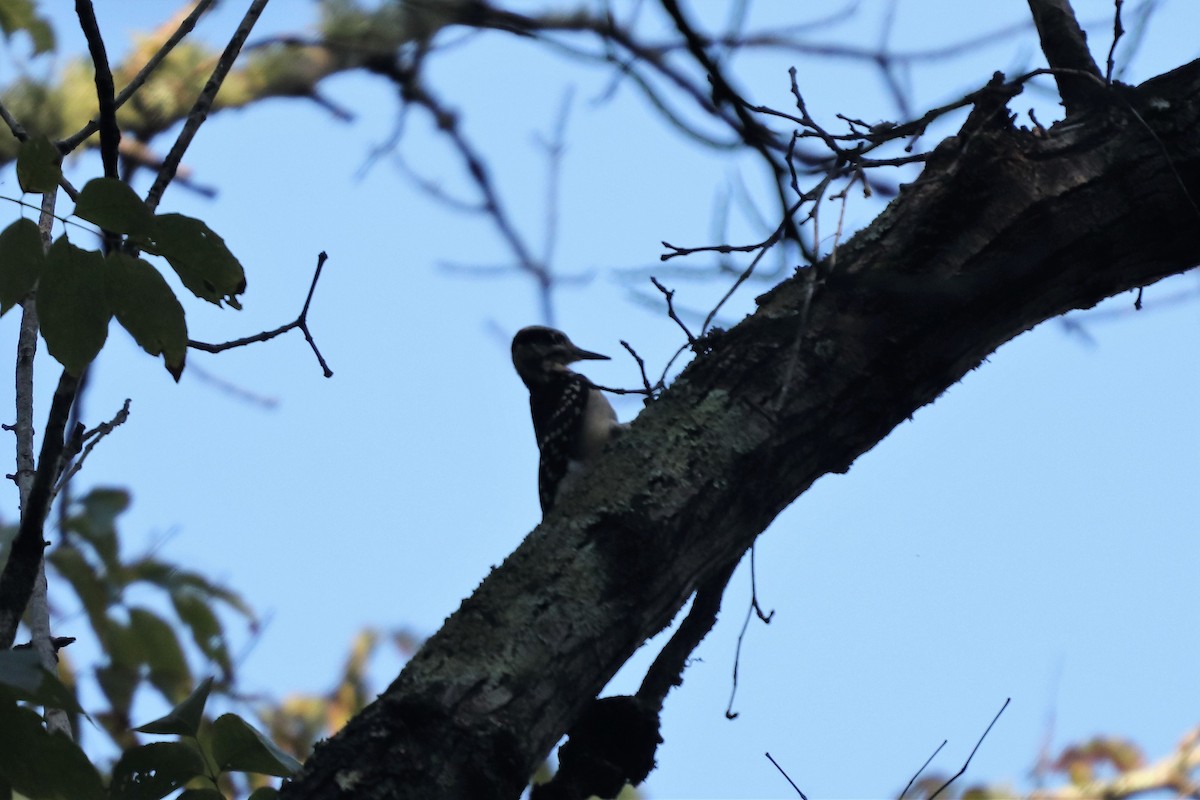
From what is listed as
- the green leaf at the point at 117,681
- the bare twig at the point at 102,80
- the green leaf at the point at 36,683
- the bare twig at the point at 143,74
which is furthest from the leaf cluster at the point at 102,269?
the green leaf at the point at 117,681

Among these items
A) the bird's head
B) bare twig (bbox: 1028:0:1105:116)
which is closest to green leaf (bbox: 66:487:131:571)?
bare twig (bbox: 1028:0:1105:116)

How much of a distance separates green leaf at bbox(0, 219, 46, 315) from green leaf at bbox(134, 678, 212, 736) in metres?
0.72

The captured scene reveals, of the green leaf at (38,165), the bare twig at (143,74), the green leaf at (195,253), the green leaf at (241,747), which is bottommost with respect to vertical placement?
the green leaf at (241,747)

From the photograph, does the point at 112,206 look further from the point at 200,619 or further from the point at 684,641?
the point at 684,641

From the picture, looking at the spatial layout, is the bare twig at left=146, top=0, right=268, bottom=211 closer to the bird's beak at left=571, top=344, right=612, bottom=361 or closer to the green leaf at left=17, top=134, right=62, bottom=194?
the green leaf at left=17, top=134, right=62, bottom=194

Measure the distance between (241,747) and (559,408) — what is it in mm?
4190

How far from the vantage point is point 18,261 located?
2092mm

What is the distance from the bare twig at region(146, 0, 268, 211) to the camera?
2.62 meters

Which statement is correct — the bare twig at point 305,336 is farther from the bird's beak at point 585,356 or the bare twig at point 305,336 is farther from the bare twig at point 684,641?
the bird's beak at point 585,356

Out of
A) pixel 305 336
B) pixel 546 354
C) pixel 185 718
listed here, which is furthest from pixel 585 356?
pixel 185 718

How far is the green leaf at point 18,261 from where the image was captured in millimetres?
2070

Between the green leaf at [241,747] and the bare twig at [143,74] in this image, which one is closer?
the green leaf at [241,747]

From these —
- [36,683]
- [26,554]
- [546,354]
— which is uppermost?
[546,354]

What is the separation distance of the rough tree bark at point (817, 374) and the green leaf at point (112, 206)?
965 mm
